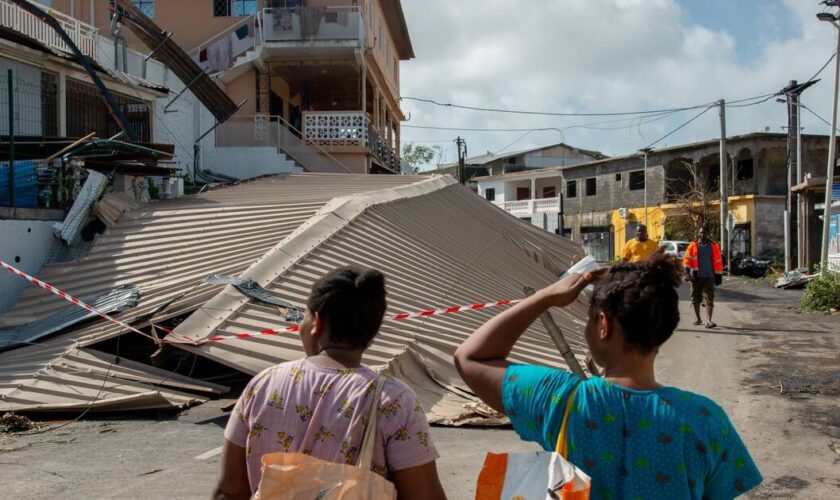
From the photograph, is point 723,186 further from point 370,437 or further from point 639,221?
point 370,437

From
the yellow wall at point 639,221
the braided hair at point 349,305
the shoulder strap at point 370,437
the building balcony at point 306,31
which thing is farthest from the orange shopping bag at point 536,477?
the yellow wall at point 639,221

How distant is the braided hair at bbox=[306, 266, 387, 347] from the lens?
2.57 meters

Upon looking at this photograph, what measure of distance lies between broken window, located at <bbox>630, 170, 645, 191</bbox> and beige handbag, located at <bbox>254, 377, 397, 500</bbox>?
48.3 meters

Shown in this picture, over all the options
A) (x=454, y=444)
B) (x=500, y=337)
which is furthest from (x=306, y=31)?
(x=500, y=337)

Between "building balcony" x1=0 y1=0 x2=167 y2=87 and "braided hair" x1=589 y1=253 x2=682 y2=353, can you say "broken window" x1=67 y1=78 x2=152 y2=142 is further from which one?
"braided hair" x1=589 y1=253 x2=682 y2=353

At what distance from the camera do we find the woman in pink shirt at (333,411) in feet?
7.91

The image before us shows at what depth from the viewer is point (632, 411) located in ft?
7.21

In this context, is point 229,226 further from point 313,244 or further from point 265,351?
point 265,351

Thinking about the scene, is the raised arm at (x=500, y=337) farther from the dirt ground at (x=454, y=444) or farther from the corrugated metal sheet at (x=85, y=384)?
the corrugated metal sheet at (x=85, y=384)

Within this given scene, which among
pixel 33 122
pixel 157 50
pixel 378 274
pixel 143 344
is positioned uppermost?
pixel 157 50

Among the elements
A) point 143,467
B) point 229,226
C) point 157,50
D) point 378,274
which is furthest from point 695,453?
point 157,50

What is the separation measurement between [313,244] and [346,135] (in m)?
15.8

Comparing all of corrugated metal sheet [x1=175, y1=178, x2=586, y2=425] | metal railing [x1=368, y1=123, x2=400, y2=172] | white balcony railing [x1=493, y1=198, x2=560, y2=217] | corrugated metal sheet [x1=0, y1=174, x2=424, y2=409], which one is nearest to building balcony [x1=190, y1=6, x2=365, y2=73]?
metal railing [x1=368, y1=123, x2=400, y2=172]

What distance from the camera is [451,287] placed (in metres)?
10.3
